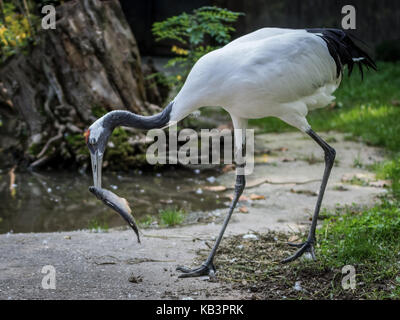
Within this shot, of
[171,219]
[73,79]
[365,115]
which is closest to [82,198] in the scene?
[171,219]

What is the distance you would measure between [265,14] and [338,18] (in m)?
1.97

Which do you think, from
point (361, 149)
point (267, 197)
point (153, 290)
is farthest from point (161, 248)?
point (361, 149)

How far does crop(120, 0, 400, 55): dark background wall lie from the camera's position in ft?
44.2

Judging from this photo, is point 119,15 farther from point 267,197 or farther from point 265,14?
point 265,14

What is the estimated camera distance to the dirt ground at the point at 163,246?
10.6 ft

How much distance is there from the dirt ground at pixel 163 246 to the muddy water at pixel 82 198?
1.63 ft

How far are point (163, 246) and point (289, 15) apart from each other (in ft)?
36.6

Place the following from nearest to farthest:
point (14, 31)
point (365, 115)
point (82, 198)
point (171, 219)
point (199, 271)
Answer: point (199, 271)
point (171, 219)
point (82, 198)
point (14, 31)
point (365, 115)

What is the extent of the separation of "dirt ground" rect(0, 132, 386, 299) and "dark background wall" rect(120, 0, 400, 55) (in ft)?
26.4

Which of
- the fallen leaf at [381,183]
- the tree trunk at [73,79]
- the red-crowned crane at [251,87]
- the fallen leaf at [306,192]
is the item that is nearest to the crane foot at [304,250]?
the red-crowned crane at [251,87]

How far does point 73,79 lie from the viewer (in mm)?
6961

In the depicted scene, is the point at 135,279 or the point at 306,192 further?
the point at 306,192

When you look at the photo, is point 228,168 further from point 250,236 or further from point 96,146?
point 96,146

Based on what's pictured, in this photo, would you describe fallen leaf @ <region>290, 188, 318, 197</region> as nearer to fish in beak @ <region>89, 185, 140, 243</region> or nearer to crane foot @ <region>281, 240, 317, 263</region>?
crane foot @ <region>281, 240, 317, 263</region>
